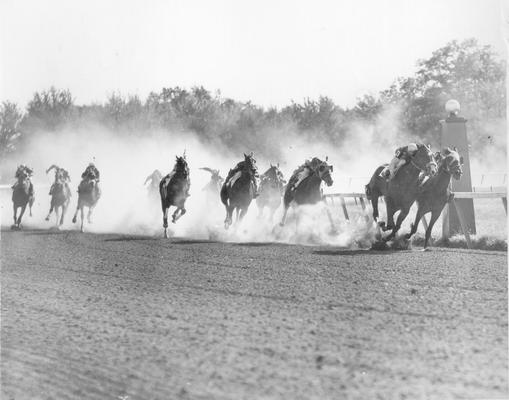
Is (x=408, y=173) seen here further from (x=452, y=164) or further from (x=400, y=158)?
(x=452, y=164)

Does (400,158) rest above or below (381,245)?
above

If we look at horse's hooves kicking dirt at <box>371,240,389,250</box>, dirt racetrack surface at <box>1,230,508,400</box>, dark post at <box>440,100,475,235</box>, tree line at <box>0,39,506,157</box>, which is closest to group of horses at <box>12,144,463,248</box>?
horse's hooves kicking dirt at <box>371,240,389,250</box>

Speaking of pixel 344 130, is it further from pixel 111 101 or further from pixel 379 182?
pixel 379 182

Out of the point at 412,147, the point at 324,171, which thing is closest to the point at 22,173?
the point at 324,171

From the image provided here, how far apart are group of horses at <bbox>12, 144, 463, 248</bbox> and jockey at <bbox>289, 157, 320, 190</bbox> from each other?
0.02 meters

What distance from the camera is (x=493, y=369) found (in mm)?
5992

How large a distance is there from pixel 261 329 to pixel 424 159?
8084 mm

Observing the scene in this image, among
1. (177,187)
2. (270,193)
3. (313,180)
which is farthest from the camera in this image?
(270,193)

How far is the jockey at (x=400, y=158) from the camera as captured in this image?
15.0 meters

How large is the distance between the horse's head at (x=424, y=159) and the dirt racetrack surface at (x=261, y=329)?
1783 mm

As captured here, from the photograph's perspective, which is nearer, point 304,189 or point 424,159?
point 424,159

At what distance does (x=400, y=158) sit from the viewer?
15.4 m

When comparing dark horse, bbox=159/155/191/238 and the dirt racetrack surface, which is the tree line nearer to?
dark horse, bbox=159/155/191/238

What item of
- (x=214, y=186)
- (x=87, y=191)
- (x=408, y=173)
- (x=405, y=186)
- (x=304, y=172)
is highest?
(x=87, y=191)
